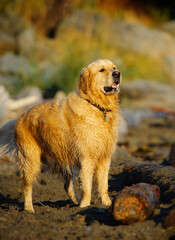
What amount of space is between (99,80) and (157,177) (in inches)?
54.9

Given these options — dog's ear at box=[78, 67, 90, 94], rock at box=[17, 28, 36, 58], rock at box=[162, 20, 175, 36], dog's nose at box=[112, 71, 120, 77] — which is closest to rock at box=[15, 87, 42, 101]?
rock at box=[17, 28, 36, 58]

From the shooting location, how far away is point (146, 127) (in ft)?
36.4

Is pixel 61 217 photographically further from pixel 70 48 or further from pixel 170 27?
pixel 170 27

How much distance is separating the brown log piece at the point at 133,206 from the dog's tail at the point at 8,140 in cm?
202

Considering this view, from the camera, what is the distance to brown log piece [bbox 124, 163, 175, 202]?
12.5ft

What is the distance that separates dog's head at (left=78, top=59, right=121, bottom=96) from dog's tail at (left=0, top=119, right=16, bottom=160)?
46.1 inches

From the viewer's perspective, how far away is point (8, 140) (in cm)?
479

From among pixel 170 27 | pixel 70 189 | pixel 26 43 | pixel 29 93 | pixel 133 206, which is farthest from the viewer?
pixel 170 27

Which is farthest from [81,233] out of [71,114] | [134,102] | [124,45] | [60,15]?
[60,15]

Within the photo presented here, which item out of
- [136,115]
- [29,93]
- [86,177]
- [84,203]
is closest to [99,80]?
[86,177]

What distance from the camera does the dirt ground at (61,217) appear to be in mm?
2939

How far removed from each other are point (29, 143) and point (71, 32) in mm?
15280

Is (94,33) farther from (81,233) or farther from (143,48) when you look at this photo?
(81,233)

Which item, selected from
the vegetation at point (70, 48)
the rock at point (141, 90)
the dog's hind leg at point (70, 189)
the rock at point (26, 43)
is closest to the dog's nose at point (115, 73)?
the dog's hind leg at point (70, 189)
